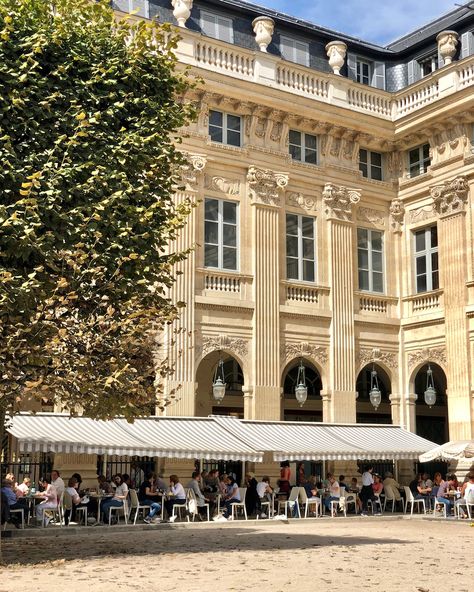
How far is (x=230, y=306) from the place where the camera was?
2317 cm

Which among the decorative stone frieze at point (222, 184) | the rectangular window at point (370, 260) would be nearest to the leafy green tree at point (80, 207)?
the decorative stone frieze at point (222, 184)

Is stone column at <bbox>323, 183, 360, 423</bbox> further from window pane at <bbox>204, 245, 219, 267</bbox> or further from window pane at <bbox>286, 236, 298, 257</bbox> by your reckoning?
window pane at <bbox>204, 245, 219, 267</bbox>

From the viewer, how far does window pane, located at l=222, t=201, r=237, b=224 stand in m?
23.7

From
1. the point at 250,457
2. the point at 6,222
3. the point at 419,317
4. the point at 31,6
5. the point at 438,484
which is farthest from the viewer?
the point at 419,317

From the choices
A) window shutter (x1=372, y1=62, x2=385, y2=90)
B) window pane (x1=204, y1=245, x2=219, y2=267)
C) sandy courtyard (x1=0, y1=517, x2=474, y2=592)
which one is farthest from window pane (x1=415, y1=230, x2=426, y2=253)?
sandy courtyard (x1=0, y1=517, x2=474, y2=592)

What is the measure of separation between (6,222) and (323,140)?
615 inches

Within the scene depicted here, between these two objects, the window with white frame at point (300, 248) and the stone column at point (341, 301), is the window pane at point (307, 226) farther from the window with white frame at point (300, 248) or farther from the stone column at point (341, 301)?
the stone column at point (341, 301)

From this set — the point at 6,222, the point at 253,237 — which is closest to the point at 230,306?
the point at 253,237

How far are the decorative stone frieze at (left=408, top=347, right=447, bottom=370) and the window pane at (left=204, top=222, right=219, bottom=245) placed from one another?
643cm

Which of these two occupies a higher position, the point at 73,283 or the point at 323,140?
the point at 323,140

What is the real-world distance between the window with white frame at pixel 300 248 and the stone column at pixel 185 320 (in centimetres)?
298

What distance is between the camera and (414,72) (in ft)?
90.0

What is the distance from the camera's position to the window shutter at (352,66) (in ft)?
89.3

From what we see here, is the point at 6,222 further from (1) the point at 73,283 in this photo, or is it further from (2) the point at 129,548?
(2) the point at 129,548
